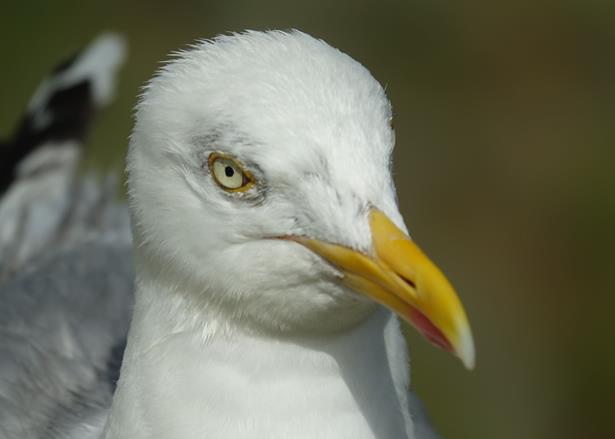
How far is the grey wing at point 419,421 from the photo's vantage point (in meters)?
2.52

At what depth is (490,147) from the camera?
5328mm

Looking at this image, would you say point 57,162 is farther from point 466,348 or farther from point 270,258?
point 466,348

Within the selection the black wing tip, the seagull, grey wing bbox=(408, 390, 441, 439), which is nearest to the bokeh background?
the black wing tip

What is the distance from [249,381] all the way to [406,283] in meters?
0.43

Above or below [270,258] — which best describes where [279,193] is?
above

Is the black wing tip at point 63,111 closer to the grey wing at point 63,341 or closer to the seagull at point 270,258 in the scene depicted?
the grey wing at point 63,341

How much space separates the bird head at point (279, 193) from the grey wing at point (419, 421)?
1.51 ft

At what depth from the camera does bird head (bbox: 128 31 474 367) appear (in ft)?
6.34

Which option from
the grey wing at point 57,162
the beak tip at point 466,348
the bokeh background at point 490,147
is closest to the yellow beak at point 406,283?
the beak tip at point 466,348

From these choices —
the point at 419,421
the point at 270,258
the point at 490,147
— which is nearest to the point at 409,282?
the point at 270,258

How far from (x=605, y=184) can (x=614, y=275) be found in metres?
0.47

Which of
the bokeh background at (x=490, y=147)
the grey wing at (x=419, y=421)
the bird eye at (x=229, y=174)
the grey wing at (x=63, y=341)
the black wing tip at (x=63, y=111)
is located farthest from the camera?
the bokeh background at (x=490, y=147)

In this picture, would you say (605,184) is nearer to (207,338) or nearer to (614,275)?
(614,275)

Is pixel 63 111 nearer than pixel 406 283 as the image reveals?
No
